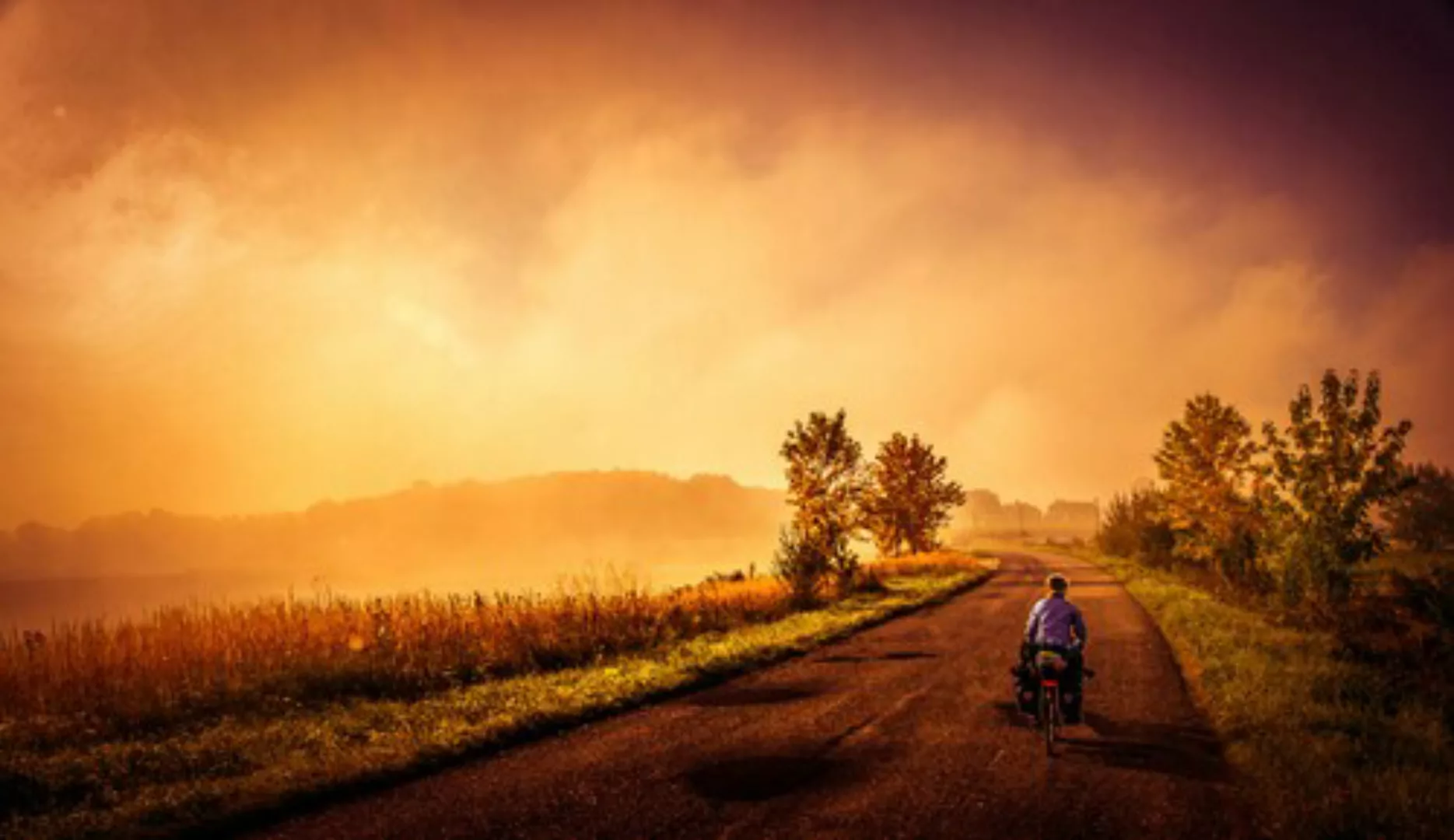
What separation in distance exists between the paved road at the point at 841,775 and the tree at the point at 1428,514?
84761mm

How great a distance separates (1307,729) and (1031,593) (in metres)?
22.5

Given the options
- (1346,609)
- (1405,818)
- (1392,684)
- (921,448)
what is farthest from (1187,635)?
(921,448)

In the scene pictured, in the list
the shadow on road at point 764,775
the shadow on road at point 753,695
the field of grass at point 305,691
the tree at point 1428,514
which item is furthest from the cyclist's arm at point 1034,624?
the tree at point 1428,514

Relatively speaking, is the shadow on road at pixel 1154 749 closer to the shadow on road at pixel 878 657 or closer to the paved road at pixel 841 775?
the paved road at pixel 841 775

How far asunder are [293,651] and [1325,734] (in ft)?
54.2

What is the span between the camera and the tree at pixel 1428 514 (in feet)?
250

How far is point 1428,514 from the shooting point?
286 ft

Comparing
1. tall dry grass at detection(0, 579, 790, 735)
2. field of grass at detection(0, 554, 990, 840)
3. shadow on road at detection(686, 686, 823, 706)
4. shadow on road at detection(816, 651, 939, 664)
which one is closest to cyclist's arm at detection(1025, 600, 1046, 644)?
shadow on road at detection(686, 686, 823, 706)

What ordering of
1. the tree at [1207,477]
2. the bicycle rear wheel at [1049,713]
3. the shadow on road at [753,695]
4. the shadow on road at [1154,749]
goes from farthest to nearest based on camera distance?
1. the tree at [1207,477]
2. the shadow on road at [753,695]
3. the bicycle rear wheel at [1049,713]
4. the shadow on road at [1154,749]

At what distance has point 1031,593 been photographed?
30.8 meters

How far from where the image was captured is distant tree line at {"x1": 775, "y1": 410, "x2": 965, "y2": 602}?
84.2ft

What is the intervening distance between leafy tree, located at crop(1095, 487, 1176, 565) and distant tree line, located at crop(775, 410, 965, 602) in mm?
12226

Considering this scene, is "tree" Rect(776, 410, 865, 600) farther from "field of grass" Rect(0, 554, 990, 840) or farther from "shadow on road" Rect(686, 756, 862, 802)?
"shadow on road" Rect(686, 756, 862, 802)

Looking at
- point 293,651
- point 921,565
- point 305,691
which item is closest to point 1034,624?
point 305,691
